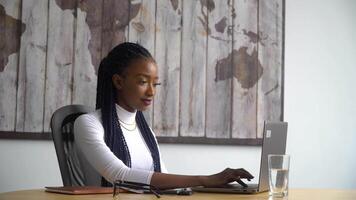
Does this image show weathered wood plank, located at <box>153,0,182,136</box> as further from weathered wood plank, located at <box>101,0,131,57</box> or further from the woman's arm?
the woman's arm

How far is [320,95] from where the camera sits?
11.0 feet

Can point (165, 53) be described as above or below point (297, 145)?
above

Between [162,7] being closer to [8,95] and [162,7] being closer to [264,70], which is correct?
[264,70]

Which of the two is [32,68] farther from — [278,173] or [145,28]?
[278,173]

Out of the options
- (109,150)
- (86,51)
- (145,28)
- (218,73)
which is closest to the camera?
(109,150)

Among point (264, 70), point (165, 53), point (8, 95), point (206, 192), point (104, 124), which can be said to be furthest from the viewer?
point (264, 70)

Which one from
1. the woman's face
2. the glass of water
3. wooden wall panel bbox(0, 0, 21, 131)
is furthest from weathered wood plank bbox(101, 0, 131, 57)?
the glass of water

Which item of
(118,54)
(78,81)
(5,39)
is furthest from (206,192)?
(5,39)

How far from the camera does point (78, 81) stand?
111 inches

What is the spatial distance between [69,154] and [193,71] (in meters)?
1.10

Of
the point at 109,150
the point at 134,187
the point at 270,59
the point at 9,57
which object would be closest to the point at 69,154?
the point at 109,150

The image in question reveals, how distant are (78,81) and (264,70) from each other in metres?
1.04

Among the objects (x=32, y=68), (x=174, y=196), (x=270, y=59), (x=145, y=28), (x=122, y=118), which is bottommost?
(x=174, y=196)

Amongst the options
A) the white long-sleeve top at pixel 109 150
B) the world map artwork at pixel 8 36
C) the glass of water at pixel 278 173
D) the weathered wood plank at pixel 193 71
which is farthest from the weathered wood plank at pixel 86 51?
the glass of water at pixel 278 173
